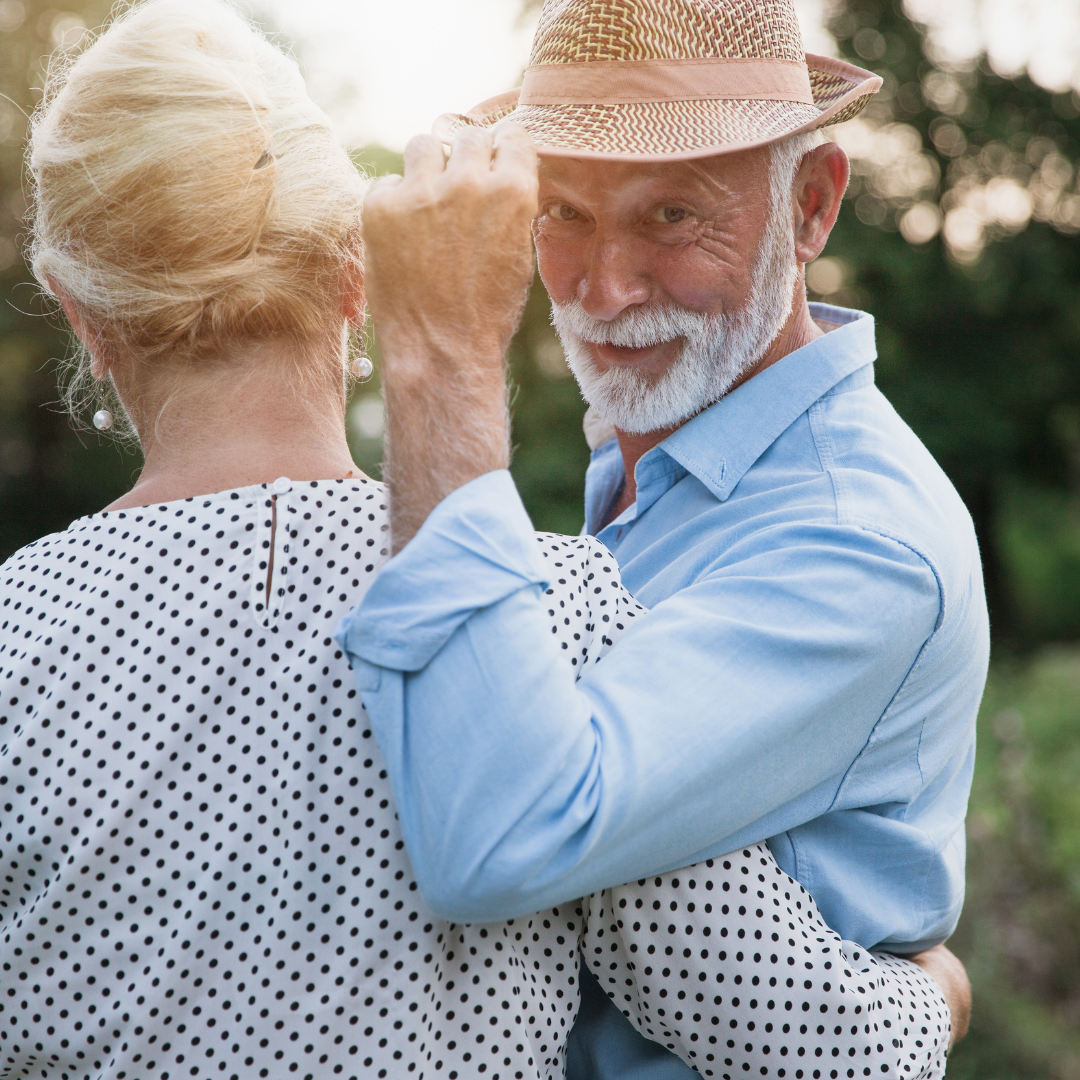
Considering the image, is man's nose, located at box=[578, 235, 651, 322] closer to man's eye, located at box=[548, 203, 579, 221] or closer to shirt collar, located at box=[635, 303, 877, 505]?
man's eye, located at box=[548, 203, 579, 221]

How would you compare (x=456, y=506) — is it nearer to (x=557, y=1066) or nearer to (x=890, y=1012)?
(x=557, y=1066)

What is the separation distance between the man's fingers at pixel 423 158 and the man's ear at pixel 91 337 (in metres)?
0.50

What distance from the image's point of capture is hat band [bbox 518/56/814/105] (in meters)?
2.06

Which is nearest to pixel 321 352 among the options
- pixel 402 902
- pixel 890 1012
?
pixel 402 902

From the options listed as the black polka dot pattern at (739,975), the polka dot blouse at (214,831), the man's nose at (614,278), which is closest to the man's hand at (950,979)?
the black polka dot pattern at (739,975)

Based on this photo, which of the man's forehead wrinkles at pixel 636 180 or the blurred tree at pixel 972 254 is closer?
the man's forehead wrinkles at pixel 636 180

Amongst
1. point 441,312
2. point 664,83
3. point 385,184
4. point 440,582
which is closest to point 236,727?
point 440,582

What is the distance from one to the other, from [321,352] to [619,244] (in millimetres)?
784

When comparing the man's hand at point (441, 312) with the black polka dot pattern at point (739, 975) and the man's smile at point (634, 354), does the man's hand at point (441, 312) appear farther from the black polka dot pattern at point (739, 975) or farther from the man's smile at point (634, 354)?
the man's smile at point (634, 354)

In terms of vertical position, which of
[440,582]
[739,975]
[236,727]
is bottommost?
[739,975]

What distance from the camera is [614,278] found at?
216cm

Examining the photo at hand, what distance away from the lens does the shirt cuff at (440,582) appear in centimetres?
132

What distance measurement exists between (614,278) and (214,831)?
130cm

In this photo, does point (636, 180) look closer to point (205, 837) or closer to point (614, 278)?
point (614, 278)
